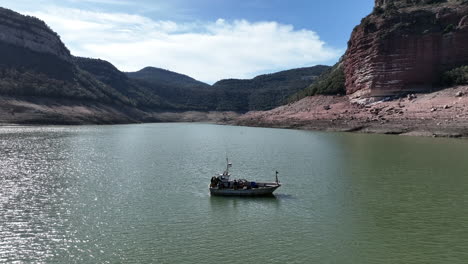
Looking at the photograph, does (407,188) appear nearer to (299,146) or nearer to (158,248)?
(158,248)

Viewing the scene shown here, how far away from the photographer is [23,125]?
4021 inches

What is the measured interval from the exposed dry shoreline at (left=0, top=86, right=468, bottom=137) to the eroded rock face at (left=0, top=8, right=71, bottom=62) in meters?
40.4

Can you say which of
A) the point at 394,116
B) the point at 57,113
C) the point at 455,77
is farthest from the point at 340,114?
the point at 57,113

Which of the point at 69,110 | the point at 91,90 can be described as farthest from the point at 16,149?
the point at 91,90

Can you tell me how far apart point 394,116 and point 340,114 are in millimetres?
18028

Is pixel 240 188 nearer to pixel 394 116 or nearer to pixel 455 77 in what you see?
pixel 394 116

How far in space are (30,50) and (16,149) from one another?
126 m

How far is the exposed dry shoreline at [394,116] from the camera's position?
239 ft

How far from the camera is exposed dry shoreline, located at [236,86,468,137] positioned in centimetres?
7288

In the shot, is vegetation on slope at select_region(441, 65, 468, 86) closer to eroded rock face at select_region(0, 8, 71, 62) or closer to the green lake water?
the green lake water

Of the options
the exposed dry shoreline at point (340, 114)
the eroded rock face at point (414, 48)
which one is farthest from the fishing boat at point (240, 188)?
the eroded rock face at point (414, 48)

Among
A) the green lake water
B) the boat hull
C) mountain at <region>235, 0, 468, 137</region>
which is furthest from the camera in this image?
mountain at <region>235, 0, 468, 137</region>

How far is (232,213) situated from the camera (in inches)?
971

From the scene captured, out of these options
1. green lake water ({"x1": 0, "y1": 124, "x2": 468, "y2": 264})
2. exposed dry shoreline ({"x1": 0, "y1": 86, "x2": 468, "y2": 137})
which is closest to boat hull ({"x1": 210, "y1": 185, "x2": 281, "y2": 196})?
green lake water ({"x1": 0, "y1": 124, "x2": 468, "y2": 264})
